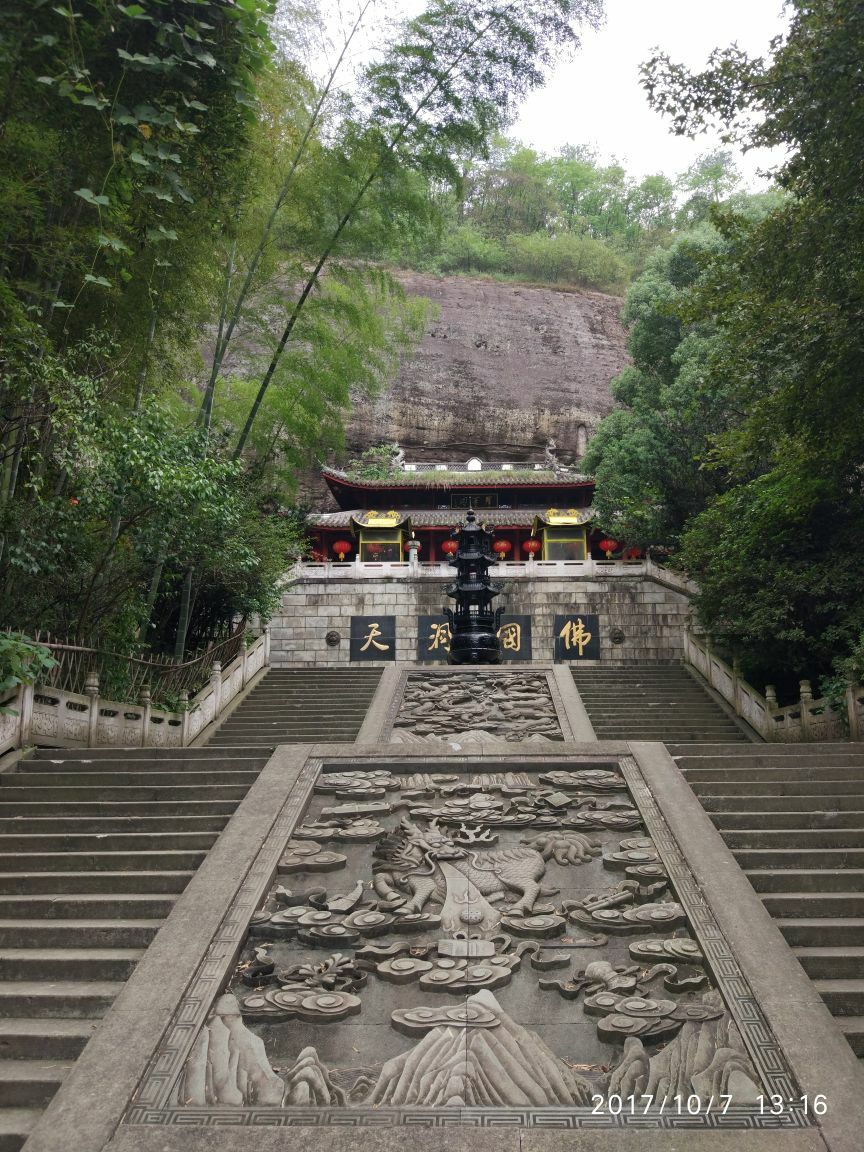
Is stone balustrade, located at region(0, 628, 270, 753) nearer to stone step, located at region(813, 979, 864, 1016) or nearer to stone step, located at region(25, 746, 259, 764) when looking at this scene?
stone step, located at region(25, 746, 259, 764)

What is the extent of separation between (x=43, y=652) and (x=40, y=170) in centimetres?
328

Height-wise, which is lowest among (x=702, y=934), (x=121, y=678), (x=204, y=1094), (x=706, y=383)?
(x=204, y=1094)

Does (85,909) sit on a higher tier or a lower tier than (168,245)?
lower

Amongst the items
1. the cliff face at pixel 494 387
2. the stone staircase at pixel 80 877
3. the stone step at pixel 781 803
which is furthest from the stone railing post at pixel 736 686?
the cliff face at pixel 494 387

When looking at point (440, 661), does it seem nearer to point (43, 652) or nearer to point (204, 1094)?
point (43, 652)

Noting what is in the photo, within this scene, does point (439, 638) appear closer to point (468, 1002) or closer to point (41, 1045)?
point (468, 1002)

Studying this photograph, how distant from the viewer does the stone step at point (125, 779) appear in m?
5.77

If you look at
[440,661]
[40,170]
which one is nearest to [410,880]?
[40,170]

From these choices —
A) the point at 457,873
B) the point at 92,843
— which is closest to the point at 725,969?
the point at 457,873

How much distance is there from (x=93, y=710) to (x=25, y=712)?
0.80 m

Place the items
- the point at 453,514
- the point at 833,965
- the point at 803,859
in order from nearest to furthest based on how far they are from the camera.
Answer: the point at 833,965
the point at 803,859
the point at 453,514

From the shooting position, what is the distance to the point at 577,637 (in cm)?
1736

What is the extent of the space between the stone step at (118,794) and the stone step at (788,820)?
10.2 ft

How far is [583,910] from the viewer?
402 cm
